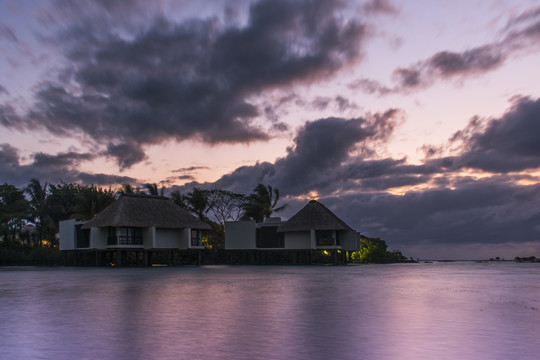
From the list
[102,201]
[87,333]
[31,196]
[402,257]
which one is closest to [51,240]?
[31,196]

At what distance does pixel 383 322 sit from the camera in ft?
38.5

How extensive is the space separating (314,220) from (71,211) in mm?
31563

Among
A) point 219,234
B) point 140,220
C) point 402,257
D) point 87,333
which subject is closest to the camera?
point 87,333

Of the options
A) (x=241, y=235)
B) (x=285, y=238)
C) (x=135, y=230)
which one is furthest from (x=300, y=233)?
(x=135, y=230)

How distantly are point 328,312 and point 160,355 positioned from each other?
243 inches

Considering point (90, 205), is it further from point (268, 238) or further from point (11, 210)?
point (268, 238)

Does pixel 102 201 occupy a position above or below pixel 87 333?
above

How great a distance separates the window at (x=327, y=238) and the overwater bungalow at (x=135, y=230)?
11651 millimetres

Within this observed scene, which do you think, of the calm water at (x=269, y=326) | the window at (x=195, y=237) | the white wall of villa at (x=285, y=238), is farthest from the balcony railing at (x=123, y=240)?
the calm water at (x=269, y=326)

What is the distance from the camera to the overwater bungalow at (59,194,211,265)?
167 feet

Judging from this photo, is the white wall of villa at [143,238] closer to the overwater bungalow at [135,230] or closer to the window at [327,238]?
the overwater bungalow at [135,230]

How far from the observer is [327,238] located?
188ft

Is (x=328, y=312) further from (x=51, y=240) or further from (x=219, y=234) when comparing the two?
(x=51, y=240)

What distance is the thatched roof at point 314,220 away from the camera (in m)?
57.3
